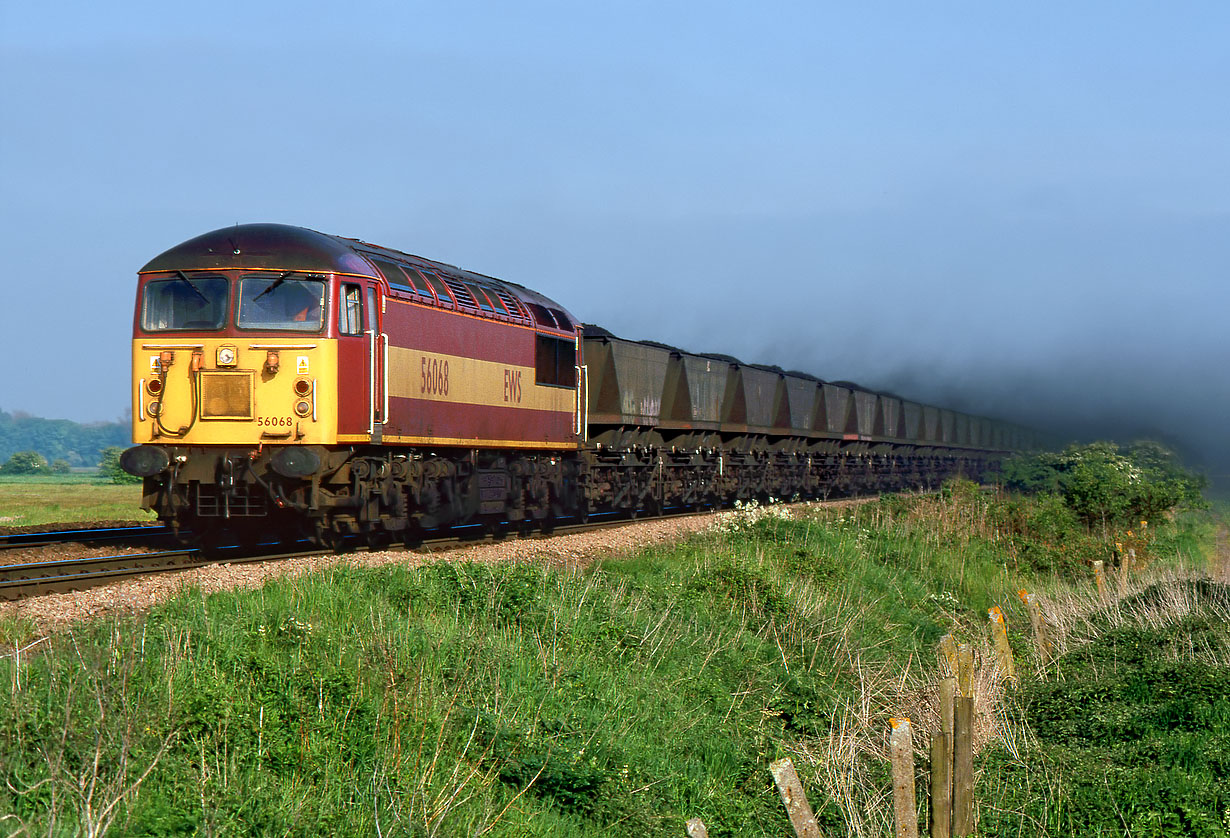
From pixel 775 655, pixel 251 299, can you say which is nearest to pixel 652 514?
pixel 251 299

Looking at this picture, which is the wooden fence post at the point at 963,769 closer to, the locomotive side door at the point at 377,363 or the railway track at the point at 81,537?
the locomotive side door at the point at 377,363

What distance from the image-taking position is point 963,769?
7.66 m

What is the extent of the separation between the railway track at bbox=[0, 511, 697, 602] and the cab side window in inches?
122

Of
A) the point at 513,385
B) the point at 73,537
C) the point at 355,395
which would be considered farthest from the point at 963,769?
the point at 73,537

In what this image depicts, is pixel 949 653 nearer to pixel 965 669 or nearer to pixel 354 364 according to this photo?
pixel 965 669

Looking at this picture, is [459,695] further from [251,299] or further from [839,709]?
[251,299]

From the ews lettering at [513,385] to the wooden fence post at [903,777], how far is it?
48.8ft

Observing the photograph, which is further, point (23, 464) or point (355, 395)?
point (23, 464)

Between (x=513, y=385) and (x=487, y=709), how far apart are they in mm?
13400

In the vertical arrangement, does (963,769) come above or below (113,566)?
below

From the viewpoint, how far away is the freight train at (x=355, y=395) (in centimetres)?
1661

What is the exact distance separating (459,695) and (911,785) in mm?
3338

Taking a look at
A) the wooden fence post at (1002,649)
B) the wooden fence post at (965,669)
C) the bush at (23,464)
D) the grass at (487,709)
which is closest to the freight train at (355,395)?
the grass at (487,709)

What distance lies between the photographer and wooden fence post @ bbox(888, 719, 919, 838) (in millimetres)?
6961
